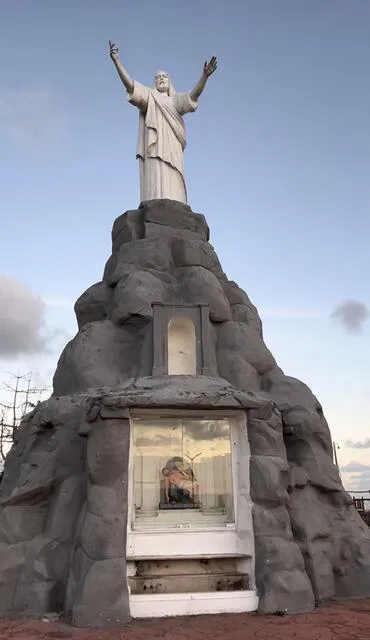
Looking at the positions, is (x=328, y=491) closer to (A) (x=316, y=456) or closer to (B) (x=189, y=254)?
(A) (x=316, y=456)

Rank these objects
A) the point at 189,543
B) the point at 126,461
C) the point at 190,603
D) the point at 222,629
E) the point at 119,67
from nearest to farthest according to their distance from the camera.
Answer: the point at 222,629, the point at 190,603, the point at 126,461, the point at 189,543, the point at 119,67

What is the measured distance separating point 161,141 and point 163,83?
2.26 meters

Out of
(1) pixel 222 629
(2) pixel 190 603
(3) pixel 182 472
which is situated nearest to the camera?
(1) pixel 222 629

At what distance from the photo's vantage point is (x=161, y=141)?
1631 centimetres

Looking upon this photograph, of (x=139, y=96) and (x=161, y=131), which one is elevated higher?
(x=139, y=96)

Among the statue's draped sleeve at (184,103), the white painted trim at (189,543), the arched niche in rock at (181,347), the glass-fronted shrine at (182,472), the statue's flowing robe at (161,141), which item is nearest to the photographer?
the white painted trim at (189,543)

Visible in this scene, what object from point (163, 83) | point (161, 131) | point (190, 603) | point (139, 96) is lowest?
point (190, 603)

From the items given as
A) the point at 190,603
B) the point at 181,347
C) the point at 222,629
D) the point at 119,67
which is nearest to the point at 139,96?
the point at 119,67

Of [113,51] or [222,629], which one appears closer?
[222,629]

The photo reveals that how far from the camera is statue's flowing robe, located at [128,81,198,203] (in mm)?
15930

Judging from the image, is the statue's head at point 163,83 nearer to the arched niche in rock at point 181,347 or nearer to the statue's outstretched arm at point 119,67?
the statue's outstretched arm at point 119,67

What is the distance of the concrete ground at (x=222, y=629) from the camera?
23.9 ft

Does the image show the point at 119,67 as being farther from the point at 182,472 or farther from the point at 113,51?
the point at 182,472

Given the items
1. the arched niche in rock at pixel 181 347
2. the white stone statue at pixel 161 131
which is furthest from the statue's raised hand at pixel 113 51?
the arched niche in rock at pixel 181 347
